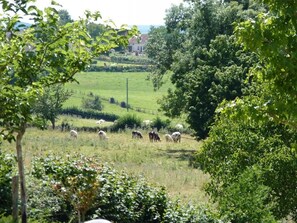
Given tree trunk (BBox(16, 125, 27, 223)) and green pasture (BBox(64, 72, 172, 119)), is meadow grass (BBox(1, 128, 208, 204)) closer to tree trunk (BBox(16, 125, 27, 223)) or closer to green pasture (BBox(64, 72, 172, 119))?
tree trunk (BBox(16, 125, 27, 223))

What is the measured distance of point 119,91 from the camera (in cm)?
9925

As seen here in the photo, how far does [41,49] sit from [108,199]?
188 inches

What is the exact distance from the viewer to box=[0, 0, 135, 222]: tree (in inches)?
360

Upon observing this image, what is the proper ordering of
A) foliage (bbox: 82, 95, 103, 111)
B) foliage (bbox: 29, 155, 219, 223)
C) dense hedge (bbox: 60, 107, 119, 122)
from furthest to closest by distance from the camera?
foliage (bbox: 82, 95, 103, 111) < dense hedge (bbox: 60, 107, 119, 122) < foliage (bbox: 29, 155, 219, 223)

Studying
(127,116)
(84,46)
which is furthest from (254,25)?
(127,116)

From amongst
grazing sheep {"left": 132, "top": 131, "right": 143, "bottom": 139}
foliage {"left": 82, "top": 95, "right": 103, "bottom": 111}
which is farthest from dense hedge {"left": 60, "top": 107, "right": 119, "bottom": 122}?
grazing sheep {"left": 132, "top": 131, "right": 143, "bottom": 139}

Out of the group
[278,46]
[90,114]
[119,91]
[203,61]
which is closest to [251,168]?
[278,46]

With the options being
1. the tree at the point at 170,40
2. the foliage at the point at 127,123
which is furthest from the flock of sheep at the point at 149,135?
the foliage at the point at 127,123

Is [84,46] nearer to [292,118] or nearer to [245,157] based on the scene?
[292,118]

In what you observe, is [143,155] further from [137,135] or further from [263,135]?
[263,135]

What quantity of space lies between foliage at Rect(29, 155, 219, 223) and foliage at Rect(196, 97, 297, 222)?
879mm

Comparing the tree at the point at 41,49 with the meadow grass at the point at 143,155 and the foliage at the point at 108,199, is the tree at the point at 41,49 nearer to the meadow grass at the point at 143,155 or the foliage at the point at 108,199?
the foliage at the point at 108,199

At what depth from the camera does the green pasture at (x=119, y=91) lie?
8438 centimetres

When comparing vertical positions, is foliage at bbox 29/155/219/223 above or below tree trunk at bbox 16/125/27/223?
below
